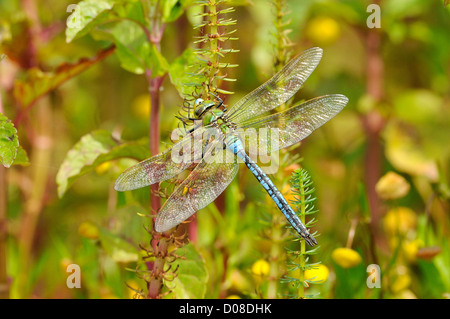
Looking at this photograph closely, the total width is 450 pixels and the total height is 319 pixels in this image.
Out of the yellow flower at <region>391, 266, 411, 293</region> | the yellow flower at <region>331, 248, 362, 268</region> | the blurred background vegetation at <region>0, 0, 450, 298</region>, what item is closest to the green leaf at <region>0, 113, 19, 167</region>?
the blurred background vegetation at <region>0, 0, 450, 298</region>

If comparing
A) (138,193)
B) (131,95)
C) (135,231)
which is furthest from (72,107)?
(135,231)

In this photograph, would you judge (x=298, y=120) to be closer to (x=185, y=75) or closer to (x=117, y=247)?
(x=185, y=75)

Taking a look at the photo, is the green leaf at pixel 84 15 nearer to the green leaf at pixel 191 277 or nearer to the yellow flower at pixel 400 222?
the green leaf at pixel 191 277

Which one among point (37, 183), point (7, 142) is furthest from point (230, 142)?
point (37, 183)

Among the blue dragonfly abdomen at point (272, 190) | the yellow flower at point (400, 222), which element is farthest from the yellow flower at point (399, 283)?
the blue dragonfly abdomen at point (272, 190)

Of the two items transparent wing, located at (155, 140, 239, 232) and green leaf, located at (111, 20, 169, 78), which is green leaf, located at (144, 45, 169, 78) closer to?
green leaf, located at (111, 20, 169, 78)

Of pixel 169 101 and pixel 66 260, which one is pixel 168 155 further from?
pixel 169 101
